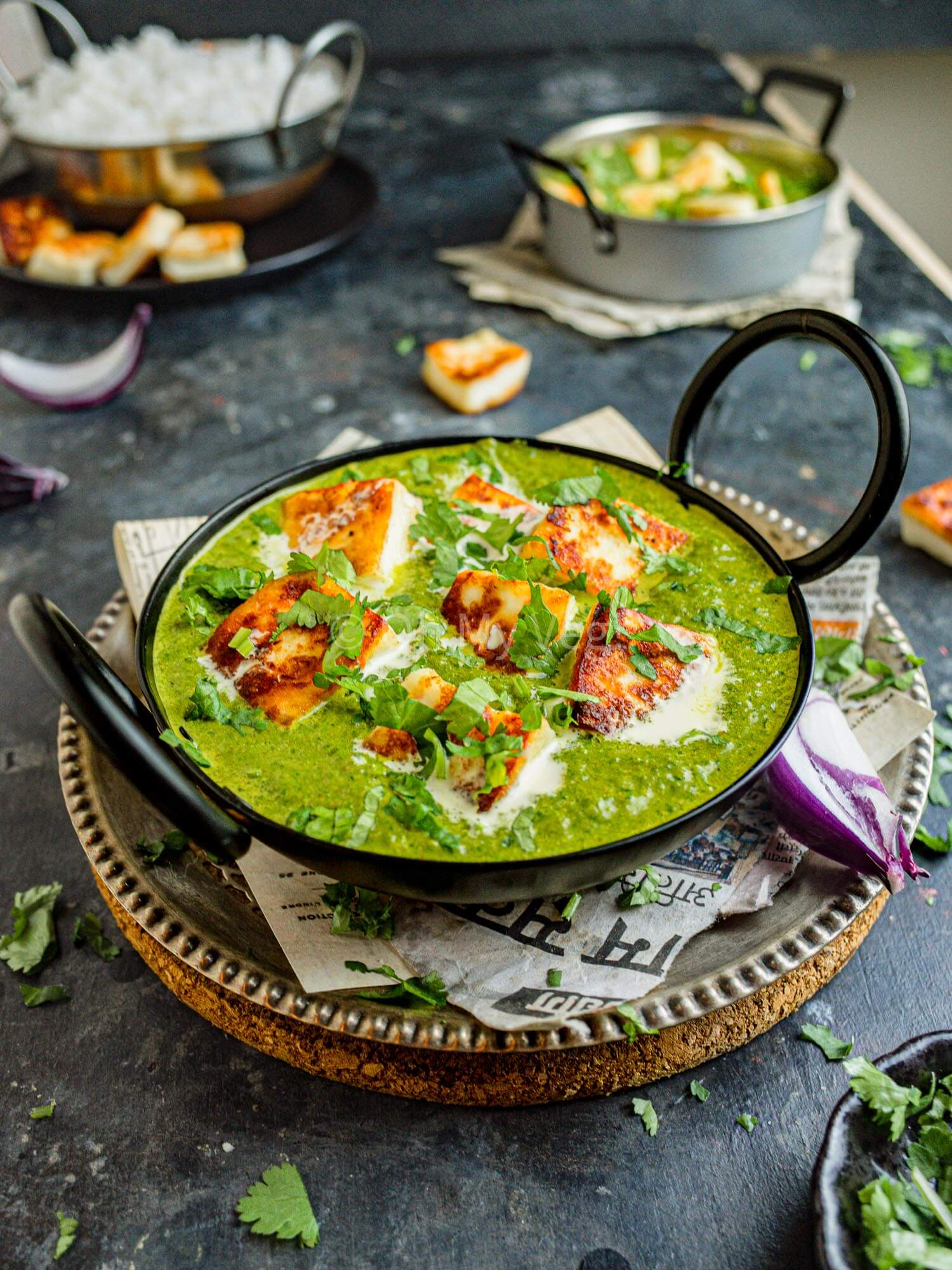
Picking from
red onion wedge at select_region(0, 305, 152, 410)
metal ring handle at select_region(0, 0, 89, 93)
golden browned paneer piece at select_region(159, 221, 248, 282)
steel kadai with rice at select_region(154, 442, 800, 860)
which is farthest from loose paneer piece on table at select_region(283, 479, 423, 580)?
metal ring handle at select_region(0, 0, 89, 93)

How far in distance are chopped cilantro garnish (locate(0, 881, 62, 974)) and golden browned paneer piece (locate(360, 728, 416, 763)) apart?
2.38 feet

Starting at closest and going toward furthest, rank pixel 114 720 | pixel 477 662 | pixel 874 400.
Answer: pixel 114 720 < pixel 477 662 < pixel 874 400

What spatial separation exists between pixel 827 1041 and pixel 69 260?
3469 mm

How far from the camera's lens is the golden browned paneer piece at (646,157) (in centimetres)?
421

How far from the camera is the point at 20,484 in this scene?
123 inches

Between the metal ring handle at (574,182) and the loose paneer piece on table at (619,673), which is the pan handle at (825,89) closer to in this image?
the metal ring handle at (574,182)

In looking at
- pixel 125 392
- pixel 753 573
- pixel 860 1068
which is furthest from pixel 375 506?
pixel 125 392

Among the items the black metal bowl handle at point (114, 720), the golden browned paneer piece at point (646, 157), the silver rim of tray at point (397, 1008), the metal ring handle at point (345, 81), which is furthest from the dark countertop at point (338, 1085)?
the golden browned paneer piece at point (646, 157)

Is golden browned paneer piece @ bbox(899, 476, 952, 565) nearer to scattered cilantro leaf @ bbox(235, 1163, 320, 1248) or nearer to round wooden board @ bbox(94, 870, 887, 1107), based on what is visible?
round wooden board @ bbox(94, 870, 887, 1107)

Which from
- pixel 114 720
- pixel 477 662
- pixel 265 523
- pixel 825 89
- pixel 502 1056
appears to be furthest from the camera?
pixel 825 89

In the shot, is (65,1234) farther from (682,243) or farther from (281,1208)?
(682,243)

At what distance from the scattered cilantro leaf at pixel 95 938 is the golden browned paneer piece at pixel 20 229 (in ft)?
9.75

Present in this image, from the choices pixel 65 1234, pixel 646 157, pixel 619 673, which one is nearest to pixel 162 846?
pixel 65 1234

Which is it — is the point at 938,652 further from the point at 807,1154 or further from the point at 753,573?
the point at 807,1154
